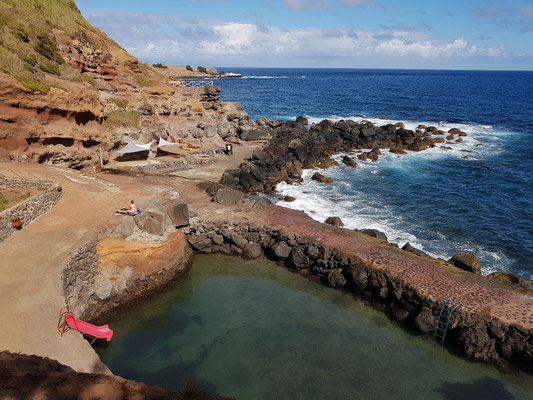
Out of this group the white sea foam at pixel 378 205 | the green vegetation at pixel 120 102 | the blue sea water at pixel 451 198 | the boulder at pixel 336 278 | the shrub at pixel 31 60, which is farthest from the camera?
the green vegetation at pixel 120 102

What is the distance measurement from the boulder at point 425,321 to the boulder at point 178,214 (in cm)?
1472

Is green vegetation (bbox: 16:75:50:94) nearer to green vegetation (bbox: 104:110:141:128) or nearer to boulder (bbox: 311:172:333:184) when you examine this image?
green vegetation (bbox: 104:110:141:128)

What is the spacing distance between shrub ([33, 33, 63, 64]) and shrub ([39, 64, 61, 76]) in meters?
1.44

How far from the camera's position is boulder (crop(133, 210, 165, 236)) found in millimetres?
Answer: 19922

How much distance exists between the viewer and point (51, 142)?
2841 centimetres

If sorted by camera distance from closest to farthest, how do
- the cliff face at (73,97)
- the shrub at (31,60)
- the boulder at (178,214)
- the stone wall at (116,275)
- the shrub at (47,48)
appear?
the stone wall at (116,275) → the boulder at (178,214) → the cliff face at (73,97) → the shrub at (31,60) → the shrub at (47,48)

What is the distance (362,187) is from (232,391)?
91.5 ft

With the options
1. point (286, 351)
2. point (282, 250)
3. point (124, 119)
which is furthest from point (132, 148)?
point (286, 351)

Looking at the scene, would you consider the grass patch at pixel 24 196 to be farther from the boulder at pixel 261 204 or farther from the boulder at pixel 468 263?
the boulder at pixel 468 263

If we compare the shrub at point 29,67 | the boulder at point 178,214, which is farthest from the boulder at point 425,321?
the shrub at point 29,67

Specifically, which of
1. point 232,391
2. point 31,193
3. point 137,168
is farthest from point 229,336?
point 137,168

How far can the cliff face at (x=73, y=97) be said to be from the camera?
25656 mm

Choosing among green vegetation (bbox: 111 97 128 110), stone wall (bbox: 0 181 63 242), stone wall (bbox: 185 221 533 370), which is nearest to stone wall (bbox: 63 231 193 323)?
stone wall (bbox: 185 221 533 370)

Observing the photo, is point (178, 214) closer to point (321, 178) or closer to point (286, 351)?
point (286, 351)
